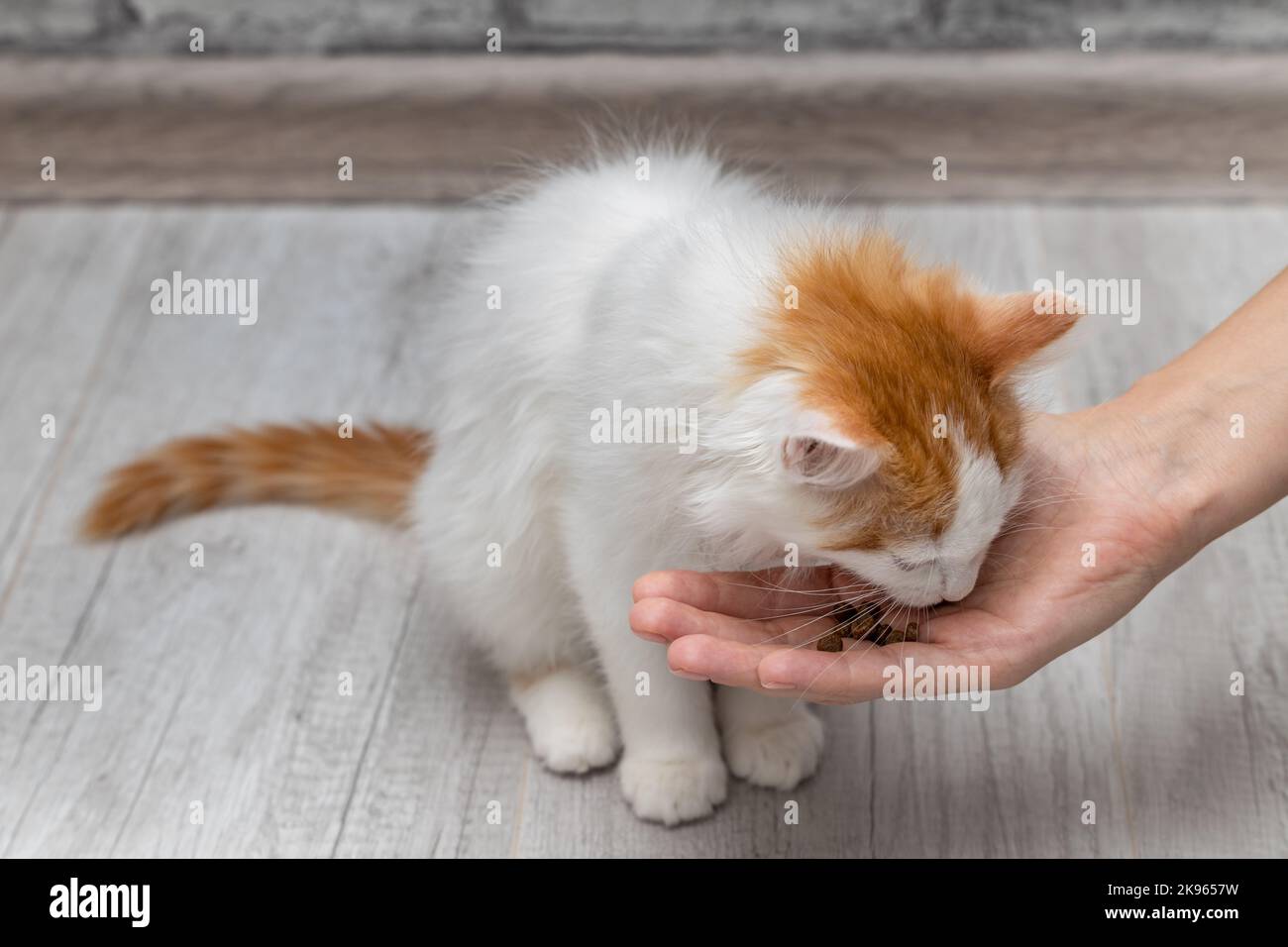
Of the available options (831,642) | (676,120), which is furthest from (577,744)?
(676,120)

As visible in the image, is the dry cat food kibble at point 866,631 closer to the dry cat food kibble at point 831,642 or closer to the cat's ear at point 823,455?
the dry cat food kibble at point 831,642

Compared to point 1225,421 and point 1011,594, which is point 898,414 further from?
point 1225,421

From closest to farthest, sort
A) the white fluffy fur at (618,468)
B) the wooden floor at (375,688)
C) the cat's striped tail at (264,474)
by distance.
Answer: the white fluffy fur at (618,468) → the wooden floor at (375,688) → the cat's striped tail at (264,474)

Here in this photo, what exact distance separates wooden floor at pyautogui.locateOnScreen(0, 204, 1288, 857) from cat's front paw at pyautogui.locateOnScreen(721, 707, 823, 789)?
3 cm

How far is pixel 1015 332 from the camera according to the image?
1.19 m

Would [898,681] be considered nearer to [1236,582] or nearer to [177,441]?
[1236,582]

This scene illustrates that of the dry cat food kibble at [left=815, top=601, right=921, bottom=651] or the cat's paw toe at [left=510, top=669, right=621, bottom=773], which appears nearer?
the dry cat food kibble at [left=815, top=601, right=921, bottom=651]

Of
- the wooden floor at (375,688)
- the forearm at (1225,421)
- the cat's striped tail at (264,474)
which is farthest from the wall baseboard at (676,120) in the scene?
the forearm at (1225,421)

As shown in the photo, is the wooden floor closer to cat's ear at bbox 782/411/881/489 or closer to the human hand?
the human hand

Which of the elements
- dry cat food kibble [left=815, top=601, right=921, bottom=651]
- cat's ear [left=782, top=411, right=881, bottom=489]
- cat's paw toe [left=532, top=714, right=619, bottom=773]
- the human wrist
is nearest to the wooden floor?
cat's paw toe [left=532, top=714, right=619, bottom=773]

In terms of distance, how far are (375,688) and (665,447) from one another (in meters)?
0.65

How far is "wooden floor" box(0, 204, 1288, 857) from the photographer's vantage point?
152 cm

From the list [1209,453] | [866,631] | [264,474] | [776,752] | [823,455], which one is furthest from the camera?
[264,474]

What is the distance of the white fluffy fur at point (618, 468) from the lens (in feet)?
3.87
